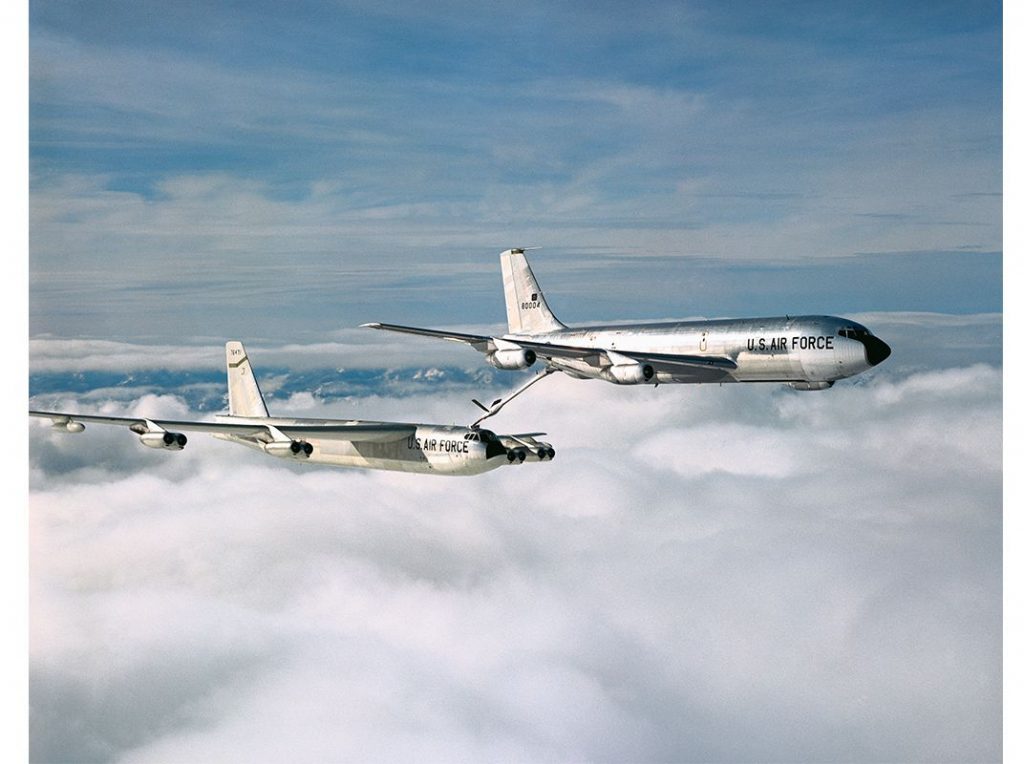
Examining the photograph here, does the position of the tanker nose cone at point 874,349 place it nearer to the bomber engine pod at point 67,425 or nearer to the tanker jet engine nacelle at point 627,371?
the tanker jet engine nacelle at point 627,371

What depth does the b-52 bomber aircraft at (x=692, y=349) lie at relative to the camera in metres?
18.3

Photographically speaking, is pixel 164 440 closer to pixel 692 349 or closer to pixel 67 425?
pixel 67 425

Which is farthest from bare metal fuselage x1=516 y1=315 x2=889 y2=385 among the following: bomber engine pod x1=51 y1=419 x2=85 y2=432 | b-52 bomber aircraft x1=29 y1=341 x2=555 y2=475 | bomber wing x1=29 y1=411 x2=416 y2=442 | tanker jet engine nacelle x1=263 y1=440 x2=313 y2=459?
bomber engine pod x1=51 y1=419 x2=85 y2=432

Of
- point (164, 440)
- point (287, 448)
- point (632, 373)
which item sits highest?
point (632, 373)

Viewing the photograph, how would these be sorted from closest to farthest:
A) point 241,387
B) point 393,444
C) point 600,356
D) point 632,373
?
point 632,373
point 600,356
point 393,444
point 241,387

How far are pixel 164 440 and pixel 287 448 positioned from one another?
2204 millimetres

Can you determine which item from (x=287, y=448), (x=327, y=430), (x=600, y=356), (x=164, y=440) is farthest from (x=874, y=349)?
(x=164, y=440)

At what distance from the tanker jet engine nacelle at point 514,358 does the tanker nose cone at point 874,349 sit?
15.5 ft

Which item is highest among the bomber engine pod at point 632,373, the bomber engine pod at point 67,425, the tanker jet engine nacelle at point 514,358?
the tanker jet engine nacelle at point 514,358

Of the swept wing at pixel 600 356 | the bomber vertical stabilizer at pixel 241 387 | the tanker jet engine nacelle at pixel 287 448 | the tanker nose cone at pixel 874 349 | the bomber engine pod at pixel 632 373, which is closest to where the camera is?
the tanker nose cone at pixel 874 349

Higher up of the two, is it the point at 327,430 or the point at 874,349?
the point at 874,349

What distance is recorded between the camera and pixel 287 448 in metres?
19.3

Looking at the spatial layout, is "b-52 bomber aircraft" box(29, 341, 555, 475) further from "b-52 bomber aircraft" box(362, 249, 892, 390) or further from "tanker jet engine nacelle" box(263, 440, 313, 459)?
"b-52 bomber aircraft" box(362, 249, 892, 390)

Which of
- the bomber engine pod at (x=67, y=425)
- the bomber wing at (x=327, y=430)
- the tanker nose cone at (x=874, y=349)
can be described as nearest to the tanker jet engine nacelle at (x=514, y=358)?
the bomber wing at (x=327, y=430)
